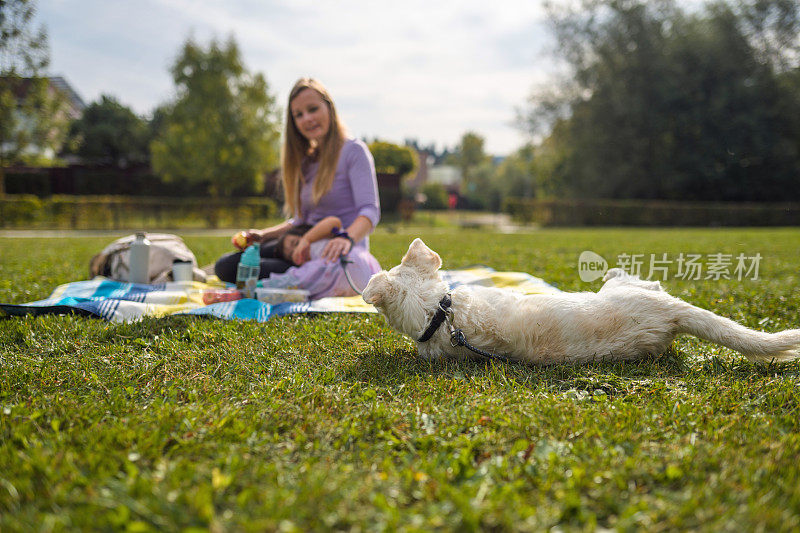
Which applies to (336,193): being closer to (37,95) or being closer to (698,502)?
(698,502)

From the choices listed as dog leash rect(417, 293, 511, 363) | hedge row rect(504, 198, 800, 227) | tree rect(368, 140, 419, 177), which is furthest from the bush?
dog leash rect(417, 293, 511, 363)

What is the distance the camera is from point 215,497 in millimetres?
1477

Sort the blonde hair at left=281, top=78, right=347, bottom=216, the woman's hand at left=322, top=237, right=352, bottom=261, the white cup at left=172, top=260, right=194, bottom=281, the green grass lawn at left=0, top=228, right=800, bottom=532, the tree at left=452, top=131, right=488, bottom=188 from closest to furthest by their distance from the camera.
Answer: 1. the green grass lawn at left=0, top=228, right=800, bottom=532
2. the woman's hand at left=322, top=237, right=352, bottom=261
3. the blonde hair at left=281, top=78, right=347, bottom=216
4. the white cup at left=172, top=260, right=194, bottom=281
5. the tree at left=452, top=131, right=488, bottom=188

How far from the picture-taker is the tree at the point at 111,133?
37.3m

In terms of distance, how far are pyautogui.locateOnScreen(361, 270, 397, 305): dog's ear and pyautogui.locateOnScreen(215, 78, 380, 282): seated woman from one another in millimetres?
2047

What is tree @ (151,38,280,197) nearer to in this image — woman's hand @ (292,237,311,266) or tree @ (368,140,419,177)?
tree @ (368,140,419,177)

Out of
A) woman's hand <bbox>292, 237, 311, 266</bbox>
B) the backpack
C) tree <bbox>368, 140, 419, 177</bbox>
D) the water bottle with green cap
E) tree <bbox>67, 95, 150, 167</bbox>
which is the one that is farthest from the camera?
tree <bbox>368, 140, 419, 177</bbox>

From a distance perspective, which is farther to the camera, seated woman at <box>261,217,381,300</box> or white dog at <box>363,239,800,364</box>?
seated woman at <box>261,217,381,300</box>

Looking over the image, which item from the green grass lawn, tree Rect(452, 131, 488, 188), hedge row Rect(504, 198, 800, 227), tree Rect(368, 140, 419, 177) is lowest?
the green grass lawn

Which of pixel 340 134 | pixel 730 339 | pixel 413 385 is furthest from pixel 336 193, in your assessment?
pixel 730 339

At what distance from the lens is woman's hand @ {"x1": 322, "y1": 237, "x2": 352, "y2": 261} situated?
439 centimetres

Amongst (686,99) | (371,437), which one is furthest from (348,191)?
(686,99)

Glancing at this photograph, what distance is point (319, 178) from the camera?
518 cm

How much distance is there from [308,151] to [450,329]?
11.6 feet
